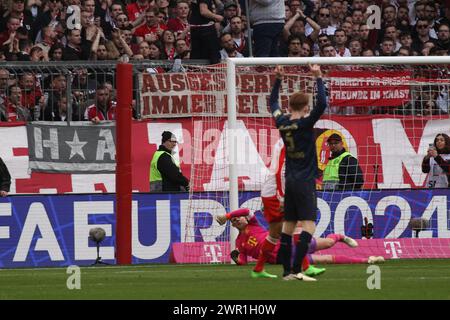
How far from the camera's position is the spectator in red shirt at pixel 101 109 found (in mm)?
21406

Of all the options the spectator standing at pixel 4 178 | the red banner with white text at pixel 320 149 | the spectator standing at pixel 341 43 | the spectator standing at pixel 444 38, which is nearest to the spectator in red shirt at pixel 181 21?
the red banner with white text at pixel 320 149

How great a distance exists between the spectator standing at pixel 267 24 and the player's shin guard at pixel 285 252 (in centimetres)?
957

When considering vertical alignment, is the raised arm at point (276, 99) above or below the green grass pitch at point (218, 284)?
above

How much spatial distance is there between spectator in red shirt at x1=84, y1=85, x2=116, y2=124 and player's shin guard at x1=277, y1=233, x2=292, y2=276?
27.7ft

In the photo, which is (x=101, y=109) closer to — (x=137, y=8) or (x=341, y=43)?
(x=137, y=8)

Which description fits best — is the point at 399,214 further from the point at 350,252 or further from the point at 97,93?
the point at 97,93

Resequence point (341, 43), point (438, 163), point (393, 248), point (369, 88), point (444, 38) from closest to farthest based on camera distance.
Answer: point (393, 248), point (438, 163), point (369, 88), point (341, 43), point (444, 38)

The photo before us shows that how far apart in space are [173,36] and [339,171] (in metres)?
4.74

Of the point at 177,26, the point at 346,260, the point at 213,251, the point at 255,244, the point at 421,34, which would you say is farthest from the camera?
the point at 421,34

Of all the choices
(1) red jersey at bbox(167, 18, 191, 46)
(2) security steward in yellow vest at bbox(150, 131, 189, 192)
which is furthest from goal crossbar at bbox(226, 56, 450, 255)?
(1) red jersey at bbox(167, 18, 191, 46)

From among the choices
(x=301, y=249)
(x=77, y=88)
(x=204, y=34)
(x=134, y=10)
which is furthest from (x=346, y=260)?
(x=134, y=10)

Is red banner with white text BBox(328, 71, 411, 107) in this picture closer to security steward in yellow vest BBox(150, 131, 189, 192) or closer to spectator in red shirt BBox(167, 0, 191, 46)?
security steward in yellow vest BBox(150, 131, 189, 192)

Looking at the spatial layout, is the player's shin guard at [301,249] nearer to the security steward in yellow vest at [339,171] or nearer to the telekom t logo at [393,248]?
the telekom t logo at [393,248]

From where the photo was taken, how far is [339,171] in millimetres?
20109
